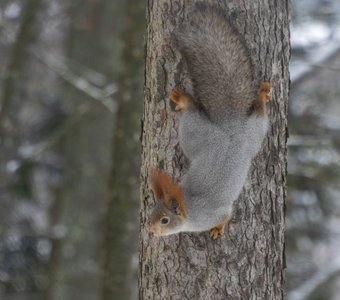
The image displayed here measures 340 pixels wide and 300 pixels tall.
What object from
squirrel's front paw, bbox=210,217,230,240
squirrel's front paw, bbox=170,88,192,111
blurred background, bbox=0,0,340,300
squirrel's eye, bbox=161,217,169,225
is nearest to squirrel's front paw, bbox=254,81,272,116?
squirrel's front paw, bbox=170,88,192,111

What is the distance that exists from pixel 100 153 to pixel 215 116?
509 centimetres

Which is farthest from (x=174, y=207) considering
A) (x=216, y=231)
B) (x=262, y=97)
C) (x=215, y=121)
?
(x=262, y=97)

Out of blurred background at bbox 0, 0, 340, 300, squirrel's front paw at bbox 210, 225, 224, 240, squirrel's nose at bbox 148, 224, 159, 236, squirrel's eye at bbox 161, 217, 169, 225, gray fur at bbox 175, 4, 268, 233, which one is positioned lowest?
blurred background at bbox 0, 0, 340, 300

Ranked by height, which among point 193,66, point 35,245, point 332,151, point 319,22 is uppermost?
point 193,66

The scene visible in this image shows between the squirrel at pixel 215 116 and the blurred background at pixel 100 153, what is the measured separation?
2.49 m

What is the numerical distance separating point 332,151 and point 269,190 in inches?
159

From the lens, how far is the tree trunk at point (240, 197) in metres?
2.96

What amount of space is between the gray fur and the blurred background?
249 cm

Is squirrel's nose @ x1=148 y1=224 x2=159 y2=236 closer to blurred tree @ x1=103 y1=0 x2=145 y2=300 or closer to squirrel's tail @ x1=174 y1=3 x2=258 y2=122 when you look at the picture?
squirrel's tail @ x1=174 y1=3 x2=258 y2=122

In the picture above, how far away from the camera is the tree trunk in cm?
296

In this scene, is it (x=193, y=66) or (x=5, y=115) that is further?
(x=5, y=115)

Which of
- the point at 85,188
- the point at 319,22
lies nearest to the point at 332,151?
the point at 319,22

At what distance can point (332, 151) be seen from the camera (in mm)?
6910

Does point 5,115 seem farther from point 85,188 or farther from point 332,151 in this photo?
point 332,151
